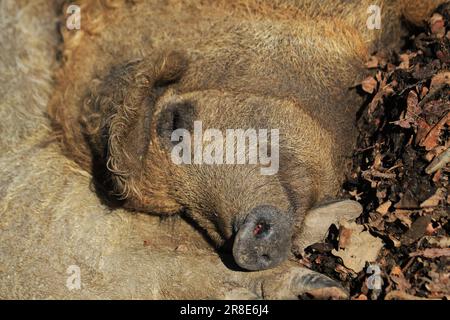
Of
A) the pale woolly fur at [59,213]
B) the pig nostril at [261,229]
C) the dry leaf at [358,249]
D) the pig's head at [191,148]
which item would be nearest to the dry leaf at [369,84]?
the pig's head at [191,148]

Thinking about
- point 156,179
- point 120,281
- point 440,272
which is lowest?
point 120,281

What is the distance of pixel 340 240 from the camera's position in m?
4.37

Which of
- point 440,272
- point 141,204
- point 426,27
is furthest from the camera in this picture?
point 426,27

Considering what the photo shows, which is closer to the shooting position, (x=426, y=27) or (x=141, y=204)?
(x=141, y=204)

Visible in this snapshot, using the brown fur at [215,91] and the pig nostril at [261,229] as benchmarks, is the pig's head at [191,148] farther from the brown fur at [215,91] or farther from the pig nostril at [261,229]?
the pig nostril at [261,229]

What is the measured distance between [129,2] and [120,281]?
6.28 feet

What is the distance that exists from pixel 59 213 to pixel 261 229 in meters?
1.56

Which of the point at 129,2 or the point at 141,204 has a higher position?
the point at 129,2

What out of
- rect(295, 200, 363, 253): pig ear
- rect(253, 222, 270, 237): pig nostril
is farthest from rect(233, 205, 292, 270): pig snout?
rect(295, 200, 363, 253): pig ear

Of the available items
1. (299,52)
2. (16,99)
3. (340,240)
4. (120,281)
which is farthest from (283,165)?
(16,99)

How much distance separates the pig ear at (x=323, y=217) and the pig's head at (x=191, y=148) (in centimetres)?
12

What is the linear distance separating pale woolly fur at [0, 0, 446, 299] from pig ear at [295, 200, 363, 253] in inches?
21.5

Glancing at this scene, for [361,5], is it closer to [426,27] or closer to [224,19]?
[426,27]

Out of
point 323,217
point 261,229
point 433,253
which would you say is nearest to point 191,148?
point 261,229
